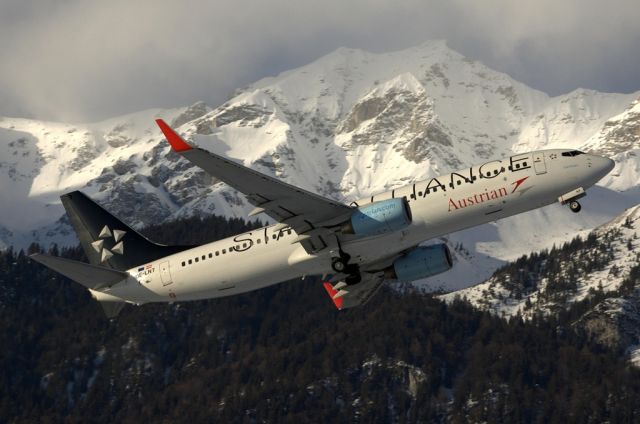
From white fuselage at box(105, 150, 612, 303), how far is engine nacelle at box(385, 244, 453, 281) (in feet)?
8.92

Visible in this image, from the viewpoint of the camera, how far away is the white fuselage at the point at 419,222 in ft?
228

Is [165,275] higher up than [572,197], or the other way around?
[165,275]

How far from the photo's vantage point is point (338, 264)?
72.5 meters

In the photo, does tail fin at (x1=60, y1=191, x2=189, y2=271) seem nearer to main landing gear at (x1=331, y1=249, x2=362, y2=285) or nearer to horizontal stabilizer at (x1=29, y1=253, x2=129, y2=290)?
horizontal stabilizer at (x1=29, y1=253, x2=129, y2=290)

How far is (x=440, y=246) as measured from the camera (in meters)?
77.2

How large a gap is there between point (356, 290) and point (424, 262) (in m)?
6.74

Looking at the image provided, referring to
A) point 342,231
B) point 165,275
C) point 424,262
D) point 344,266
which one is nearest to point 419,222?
point 342,231

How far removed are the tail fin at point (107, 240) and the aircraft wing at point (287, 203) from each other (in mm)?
12448

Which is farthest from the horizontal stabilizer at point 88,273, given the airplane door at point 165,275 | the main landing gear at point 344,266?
the main landing gear at point 344,266

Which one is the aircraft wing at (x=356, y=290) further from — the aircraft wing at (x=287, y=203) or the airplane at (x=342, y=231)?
the aircraft wing at (x=287, y=203)


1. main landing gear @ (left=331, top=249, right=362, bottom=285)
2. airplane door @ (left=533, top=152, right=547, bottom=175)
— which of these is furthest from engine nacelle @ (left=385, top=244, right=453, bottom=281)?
airplane door @ (left=533, top=152, right=547, bottom=175)

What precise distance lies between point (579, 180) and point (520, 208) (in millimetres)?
4155

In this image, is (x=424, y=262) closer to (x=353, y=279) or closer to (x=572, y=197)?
(x=353, y=279)

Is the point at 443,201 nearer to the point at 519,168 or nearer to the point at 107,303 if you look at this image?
the point at 519,168
